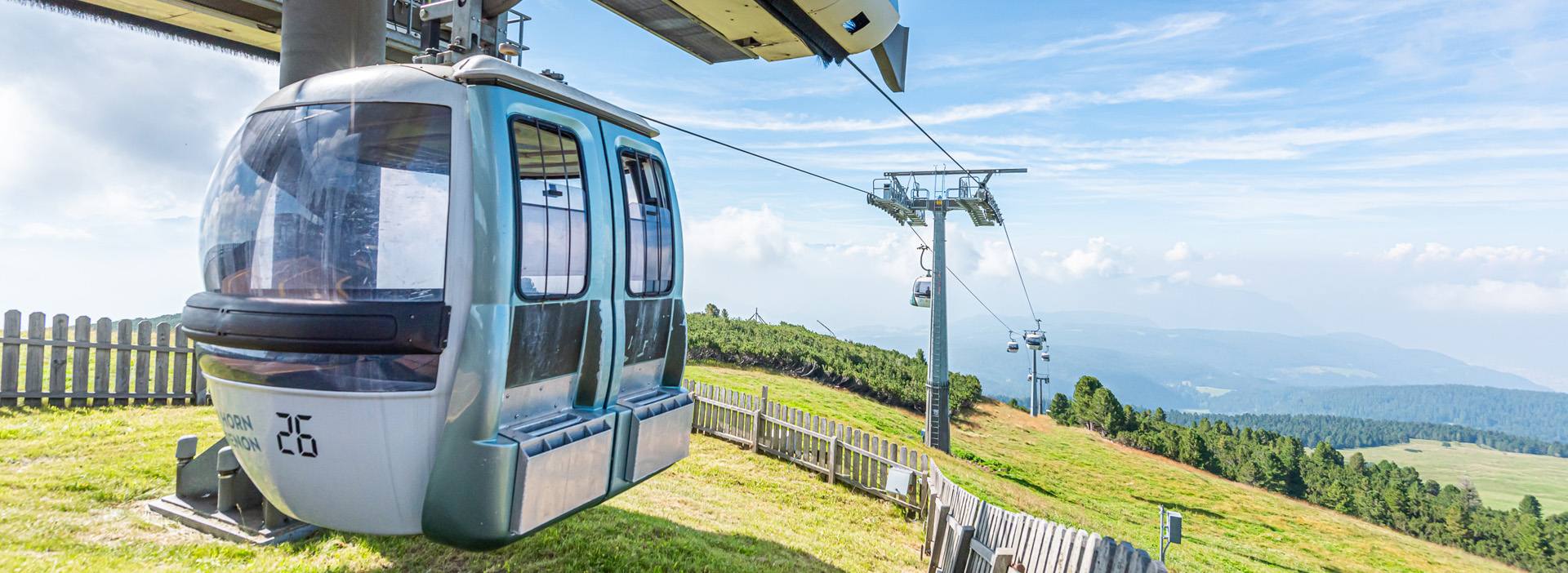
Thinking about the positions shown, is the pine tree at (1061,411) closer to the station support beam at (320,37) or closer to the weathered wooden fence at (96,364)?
the weathered wooden fence at (96,364)

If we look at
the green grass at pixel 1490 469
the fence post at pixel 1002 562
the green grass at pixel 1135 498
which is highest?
the fence post at pixel 1002 562

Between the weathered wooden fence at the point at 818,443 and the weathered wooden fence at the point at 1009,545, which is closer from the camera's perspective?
the weathered wooden fence at the point at 1009,545

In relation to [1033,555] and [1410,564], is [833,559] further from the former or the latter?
[1410,564]

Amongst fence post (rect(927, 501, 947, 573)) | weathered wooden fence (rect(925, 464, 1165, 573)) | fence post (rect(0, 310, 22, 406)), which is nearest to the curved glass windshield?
weathered wooden fence (rect(925, 464, 1165, 573))

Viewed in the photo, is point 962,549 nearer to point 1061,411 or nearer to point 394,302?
point 394,302

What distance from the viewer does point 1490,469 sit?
140 m

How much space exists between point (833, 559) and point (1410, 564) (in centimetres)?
2234

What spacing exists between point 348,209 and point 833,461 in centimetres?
976

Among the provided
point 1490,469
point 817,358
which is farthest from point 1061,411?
point 1490,469

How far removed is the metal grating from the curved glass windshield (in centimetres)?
272

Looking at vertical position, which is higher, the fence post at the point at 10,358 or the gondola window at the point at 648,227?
the gondola window at the point at 648,227

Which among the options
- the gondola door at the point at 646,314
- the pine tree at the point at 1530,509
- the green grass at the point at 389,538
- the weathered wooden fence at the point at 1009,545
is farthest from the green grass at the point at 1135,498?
the gondola door at the point at 646,314

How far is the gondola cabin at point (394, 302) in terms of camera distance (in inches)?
128

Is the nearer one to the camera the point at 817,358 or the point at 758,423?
the point at 758,423
